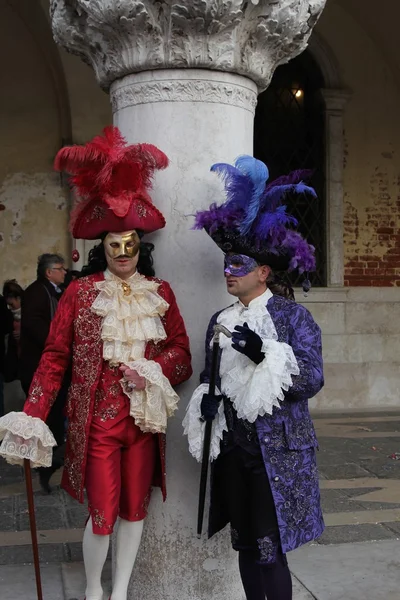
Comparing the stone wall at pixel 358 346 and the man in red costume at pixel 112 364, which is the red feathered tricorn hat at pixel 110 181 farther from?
the stone wall at pixel 358 346

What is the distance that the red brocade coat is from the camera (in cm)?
320

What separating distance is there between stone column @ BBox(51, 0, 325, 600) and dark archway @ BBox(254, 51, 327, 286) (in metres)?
5.70

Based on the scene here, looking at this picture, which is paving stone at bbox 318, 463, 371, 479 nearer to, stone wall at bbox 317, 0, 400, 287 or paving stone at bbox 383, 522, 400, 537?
paving stone at bbox 383, 522, 400, 537

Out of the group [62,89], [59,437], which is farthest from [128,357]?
[62,89]

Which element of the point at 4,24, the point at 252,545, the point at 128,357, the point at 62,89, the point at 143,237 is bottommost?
→ the point at 252,545

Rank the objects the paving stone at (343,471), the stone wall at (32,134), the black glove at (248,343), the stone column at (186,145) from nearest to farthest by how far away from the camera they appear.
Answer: the black glove at (248,343), the stone column at (186,145), the paving stone at (343,471), the stone wall at (32,134)

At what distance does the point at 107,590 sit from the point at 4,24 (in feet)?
21.6

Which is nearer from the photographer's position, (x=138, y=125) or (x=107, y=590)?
(x=138, y=125)

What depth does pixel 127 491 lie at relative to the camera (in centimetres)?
329

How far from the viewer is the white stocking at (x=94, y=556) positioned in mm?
3229

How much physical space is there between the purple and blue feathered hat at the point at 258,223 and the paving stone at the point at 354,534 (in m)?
2.08

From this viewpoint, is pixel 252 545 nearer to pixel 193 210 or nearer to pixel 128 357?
pixel 128 357

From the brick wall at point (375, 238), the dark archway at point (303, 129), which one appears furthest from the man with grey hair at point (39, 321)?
the brick wall at point (375, 238)

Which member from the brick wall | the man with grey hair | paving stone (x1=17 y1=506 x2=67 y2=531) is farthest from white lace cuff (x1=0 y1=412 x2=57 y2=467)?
the brick wall
